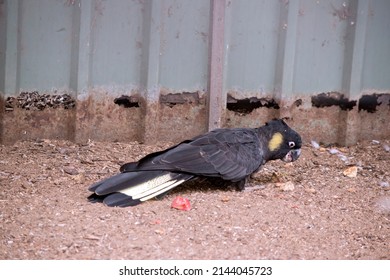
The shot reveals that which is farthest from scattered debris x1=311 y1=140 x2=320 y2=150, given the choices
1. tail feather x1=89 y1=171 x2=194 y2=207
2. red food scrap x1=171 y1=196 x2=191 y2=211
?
red food scrap x1=171 y1=196 x2=191 y2=211

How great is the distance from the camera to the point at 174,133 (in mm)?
6281

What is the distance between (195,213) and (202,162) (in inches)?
20.0

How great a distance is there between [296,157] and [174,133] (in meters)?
1.13

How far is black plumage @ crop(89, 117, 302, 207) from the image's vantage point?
4.95 metres

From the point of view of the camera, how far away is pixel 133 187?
195 inches

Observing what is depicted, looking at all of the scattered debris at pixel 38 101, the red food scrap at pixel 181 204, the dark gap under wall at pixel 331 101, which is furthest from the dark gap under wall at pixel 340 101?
the scattered debris at pixel 38 101

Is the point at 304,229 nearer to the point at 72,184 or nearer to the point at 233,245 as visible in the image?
the point at 233,245

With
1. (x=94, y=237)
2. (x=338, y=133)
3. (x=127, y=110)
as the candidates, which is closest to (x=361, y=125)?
(x=338, y=133)

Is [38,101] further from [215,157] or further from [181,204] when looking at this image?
[181,204]

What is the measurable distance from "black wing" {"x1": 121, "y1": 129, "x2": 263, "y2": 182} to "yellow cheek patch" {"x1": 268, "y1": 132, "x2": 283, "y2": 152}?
0.32ft

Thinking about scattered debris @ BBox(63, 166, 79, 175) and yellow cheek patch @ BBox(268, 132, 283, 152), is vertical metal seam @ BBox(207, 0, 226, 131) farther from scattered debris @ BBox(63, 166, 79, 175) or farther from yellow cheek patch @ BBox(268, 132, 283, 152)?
scattered debris @ BBox(63, 166, 79, 175)

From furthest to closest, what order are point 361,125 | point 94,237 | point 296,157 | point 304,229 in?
point 361,125
point 296,157
point 304,229
point 94,237

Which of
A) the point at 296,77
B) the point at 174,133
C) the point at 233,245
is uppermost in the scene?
the point at 296,77

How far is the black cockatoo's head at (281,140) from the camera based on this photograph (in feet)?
18.5
